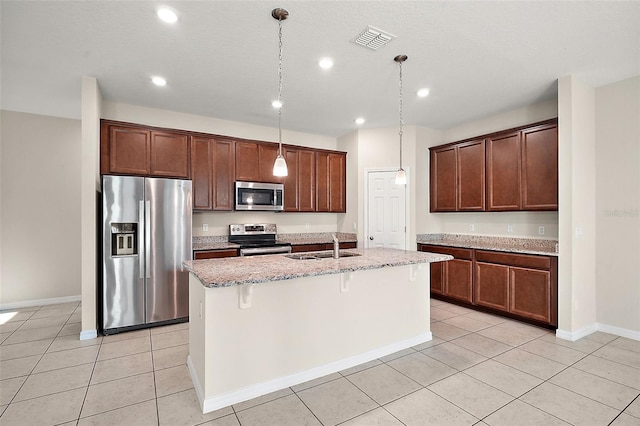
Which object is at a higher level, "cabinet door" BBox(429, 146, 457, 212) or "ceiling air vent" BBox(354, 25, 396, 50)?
"ceiling air vent" BBox(354, 25, 396, 50)

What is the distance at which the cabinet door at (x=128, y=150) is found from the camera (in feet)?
12.7

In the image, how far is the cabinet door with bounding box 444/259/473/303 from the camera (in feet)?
14.6

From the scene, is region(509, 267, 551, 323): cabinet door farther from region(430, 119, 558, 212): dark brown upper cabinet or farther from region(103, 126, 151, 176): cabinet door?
region(103, 126, 151, 176): cabinet door

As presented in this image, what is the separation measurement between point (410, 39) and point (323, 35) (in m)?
0.73

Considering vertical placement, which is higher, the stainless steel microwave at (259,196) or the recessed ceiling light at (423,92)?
the recessed ceiling light at (423,92)

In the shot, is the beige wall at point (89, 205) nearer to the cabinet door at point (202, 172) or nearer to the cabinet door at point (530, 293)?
the cabinet door at point (202, 172)

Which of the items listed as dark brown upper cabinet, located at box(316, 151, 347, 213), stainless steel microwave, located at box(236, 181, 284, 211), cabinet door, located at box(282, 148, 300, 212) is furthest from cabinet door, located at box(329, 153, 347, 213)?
stainless steel microwave, located at box(236, 181, 284, 211)

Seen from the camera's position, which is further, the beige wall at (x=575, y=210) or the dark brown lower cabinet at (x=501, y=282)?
the dark brown lower cabinet at (x=501, y=282)

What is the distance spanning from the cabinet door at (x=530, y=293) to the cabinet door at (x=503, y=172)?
0.89 m

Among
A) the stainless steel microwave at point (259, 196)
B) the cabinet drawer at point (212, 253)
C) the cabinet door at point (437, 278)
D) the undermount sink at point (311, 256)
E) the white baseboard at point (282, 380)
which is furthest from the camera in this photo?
the cabinet door at point (437, 278)

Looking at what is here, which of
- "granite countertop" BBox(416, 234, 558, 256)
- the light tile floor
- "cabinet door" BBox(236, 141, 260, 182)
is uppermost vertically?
"cabinet door" BBox(236, 141, 260, 182)

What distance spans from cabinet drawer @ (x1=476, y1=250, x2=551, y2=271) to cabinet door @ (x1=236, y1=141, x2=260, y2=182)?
342 centimetres

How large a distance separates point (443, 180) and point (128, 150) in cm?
460

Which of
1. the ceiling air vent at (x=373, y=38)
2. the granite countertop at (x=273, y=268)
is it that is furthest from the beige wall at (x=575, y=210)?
the ceiling air vent at (x=373, y=38)
